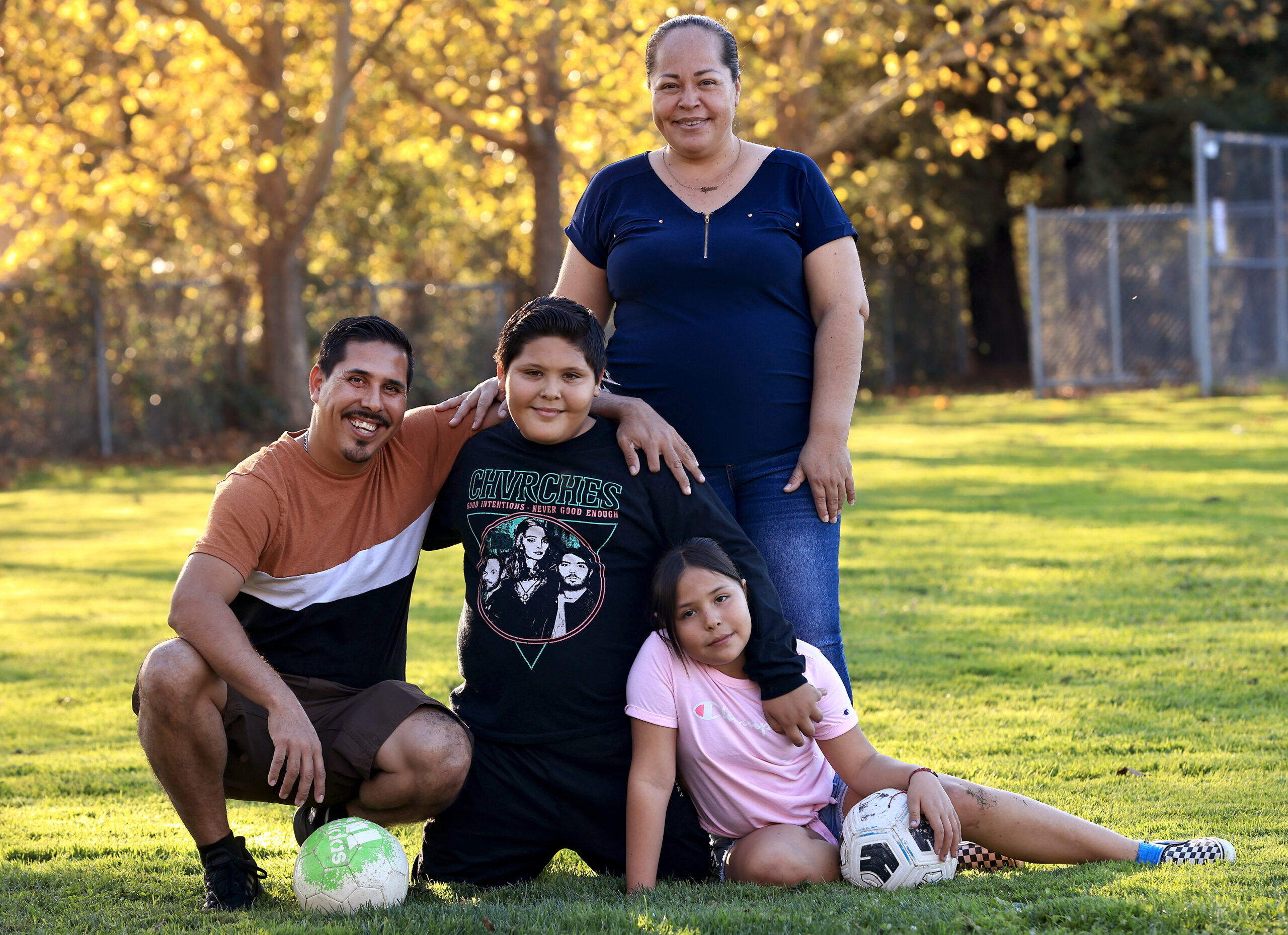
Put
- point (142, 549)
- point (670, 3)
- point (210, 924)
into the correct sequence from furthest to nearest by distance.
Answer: point (670, 3) < point (142, 549) < point (210, 924)

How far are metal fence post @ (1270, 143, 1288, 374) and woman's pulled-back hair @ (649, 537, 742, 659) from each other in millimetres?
17623

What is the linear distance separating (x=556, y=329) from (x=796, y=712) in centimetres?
125

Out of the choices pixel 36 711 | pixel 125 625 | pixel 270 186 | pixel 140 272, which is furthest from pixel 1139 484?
pixel 140 272

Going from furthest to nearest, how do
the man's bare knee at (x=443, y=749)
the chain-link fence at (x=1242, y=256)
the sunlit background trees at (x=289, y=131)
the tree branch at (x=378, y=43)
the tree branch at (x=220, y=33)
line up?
the chain-link fence at (x=1242, y=256) < the sunlit background trees at (x=289, y=131) < the tree branch at (x=378, y=43) < the tree branch at (x=220, y=33) < the man's bare knee at (x=443, y=749)

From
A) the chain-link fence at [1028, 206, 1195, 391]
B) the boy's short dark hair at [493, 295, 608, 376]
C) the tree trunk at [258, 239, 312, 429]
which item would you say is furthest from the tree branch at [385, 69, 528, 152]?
the boy's short dark hair at [493, 295, 608, 376]

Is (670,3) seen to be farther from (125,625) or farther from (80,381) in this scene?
(125,625)

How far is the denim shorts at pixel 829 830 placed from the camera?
154 inches

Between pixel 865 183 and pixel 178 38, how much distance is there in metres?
11.9

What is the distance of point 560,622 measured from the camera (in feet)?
12.9

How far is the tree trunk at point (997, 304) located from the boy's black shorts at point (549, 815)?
25660 mm

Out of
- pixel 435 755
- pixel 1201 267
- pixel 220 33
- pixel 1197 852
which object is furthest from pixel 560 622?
pixel 1201 267

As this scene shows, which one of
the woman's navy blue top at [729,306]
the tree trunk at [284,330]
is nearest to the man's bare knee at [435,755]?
the woman's navy blue top at [729,306]

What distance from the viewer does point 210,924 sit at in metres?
3.54

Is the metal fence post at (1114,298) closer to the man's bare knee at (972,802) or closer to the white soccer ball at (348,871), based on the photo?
the man's bare knee at (972,802)
